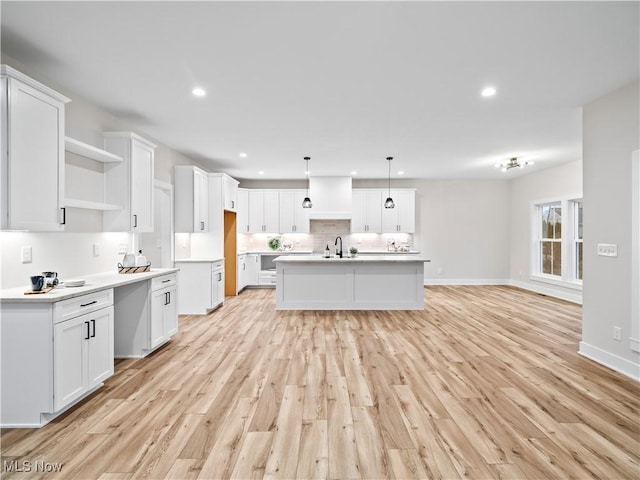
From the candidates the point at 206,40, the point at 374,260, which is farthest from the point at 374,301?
the point at 206,40

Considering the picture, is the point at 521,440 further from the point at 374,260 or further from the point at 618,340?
the point at 374,260

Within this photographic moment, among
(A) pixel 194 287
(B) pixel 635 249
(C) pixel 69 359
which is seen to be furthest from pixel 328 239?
(C) pixel 69 359

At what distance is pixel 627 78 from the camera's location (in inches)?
124

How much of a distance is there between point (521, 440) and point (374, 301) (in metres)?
Result: 3.77

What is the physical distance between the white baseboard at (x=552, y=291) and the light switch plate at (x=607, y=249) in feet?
11.6

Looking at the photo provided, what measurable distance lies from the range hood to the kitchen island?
Result: 2525 mm

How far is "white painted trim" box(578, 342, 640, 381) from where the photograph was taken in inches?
123

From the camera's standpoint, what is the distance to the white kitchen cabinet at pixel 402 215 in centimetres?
854

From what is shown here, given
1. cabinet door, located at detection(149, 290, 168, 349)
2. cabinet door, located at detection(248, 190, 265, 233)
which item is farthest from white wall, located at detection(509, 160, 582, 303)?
cabinet door, located at detection(149, 290, 168, 349)

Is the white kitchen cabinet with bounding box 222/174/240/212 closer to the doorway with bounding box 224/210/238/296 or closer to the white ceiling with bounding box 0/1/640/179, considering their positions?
the doorway with bounding box 224/210/238/296

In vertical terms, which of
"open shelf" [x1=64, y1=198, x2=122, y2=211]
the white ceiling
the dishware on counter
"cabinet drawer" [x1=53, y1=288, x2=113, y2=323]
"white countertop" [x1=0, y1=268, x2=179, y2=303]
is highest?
the white ceiling

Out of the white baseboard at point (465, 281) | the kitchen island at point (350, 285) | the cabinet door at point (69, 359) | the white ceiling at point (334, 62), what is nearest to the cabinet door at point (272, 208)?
the kitchen island at point (350, 285)

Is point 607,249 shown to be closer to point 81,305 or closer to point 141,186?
point 81,305

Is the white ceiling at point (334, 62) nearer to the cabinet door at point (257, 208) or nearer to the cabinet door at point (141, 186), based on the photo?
the cabinet door at point (141, 186)
